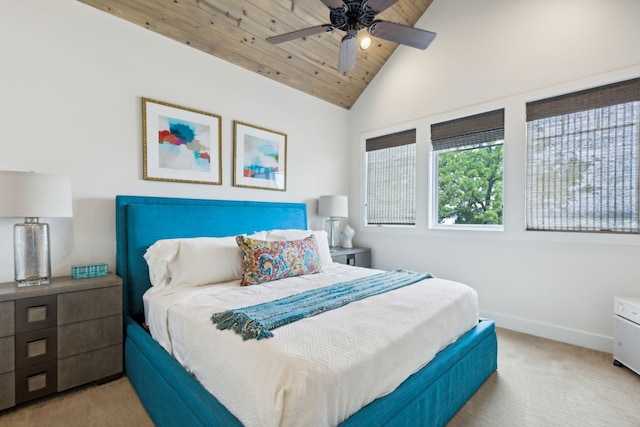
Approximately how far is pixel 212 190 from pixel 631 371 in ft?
12.6

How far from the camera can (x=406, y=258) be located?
3.91 m

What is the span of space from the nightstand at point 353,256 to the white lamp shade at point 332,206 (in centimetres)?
49

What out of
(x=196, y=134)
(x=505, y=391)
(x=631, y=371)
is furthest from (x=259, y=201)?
(x=631, y=371)

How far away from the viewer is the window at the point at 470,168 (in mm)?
3281

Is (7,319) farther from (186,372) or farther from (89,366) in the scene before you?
(186,372)

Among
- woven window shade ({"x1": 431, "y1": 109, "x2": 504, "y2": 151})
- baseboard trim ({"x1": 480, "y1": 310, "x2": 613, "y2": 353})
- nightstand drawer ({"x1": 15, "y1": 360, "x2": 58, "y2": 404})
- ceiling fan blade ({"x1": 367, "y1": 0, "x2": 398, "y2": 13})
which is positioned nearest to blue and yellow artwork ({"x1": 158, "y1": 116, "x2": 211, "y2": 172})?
nightstand drawer ({"x1": 15, "y1": 360, "x2": 58, "y2": 404})

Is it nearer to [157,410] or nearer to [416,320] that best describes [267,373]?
[416,320]

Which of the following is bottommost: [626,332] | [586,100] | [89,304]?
[626,332]

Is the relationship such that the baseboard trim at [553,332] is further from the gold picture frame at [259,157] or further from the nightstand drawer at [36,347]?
the nightstand drawer at [36,347]

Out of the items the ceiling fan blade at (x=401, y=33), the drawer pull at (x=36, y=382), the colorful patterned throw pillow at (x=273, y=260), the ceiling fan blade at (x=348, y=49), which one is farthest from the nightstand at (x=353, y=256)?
the drawer pull at (x=36, y=382)

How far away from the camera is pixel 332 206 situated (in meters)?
3.90

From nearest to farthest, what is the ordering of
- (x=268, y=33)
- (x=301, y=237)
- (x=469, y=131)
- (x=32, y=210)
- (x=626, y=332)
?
1. (x=32, y=210)
2. (x=626, y=332)
3. (x=301, y=237)
4. (x=268, y=33)
5. (x=469, y=131)

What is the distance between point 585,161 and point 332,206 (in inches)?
101

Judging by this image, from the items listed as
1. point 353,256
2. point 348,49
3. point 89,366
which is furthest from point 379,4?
point 89,366
